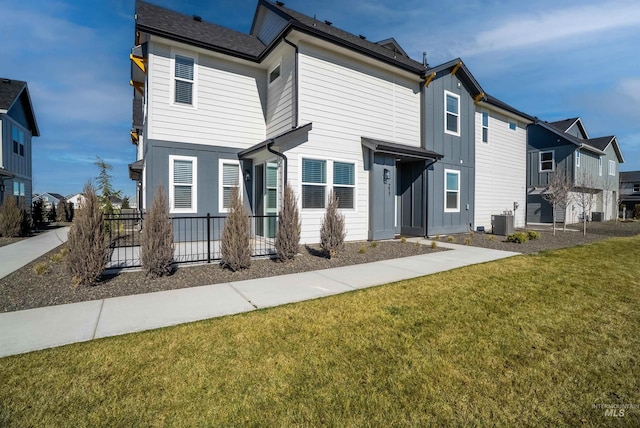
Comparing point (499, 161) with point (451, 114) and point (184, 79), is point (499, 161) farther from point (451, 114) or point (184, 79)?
point (184, 79)

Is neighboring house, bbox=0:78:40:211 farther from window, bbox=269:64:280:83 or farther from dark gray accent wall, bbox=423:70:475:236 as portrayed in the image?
dark gray accent wall, bbox=423:70:475:236

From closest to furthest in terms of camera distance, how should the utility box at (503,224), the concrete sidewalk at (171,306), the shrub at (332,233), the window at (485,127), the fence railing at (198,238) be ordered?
the concrete sidewalk at (171,306) → the shrub at (332,233) → the fence railing at (198,238) → the utility box at (503,224) → the window at (485,127)

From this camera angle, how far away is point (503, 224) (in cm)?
1275

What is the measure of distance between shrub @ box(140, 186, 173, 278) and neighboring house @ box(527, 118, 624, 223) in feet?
77.1

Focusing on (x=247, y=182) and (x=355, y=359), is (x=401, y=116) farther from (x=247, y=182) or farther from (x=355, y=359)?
(x=355, y=359)

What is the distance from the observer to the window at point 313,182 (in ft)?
30.3

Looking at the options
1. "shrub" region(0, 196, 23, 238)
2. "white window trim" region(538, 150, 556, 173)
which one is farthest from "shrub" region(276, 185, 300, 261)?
"white window trim" region(538, 150, 556, 173)

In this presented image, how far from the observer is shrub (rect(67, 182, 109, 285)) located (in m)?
5.02


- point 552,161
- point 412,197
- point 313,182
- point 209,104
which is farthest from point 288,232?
point 552,161

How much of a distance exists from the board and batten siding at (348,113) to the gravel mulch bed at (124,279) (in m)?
2.35

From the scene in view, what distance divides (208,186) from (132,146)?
17642mm

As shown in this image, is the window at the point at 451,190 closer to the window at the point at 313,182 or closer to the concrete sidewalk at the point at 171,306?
the window at the point at 313,182

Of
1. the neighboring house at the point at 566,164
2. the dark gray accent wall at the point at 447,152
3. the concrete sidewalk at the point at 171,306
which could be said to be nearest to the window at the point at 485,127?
the dark gray accent wall at the point at 447,152

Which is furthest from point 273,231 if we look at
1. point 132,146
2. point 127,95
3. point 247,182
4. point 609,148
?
point 609,148
